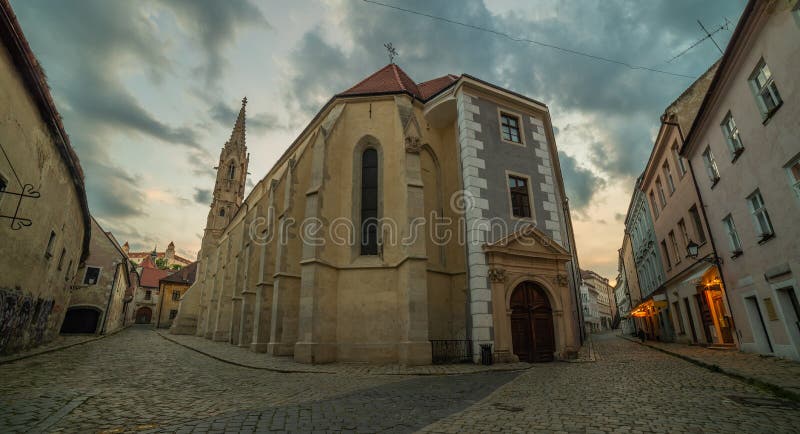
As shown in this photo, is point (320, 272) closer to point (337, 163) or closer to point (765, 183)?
point (337, 163)

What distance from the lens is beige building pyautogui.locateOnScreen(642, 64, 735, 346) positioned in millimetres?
14500

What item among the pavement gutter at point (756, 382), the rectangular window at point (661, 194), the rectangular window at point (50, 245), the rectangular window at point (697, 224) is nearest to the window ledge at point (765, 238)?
the pavement gutter at point (756, 382)

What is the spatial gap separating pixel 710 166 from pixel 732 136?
7.57ft

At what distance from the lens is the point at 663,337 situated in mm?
22781

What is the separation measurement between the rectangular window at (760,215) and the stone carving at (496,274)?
710 cm

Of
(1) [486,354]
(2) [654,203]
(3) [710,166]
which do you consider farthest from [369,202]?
(2) [654,203]

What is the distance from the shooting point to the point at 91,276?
28.0m

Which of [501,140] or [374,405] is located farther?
[501,140]

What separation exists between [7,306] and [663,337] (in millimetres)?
31300

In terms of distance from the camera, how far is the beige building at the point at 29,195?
866 centimetres

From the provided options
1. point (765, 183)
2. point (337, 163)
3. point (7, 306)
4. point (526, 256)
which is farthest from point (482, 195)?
point (7, 306)

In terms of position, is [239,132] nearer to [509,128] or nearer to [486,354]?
[509,128]

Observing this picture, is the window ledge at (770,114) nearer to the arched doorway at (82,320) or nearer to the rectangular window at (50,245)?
the rectangular window at (50,245)

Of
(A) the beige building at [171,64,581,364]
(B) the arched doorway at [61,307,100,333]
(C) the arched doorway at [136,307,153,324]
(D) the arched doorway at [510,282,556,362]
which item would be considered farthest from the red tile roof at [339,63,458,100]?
(C) the arched doorway at [136,307,153,324]
